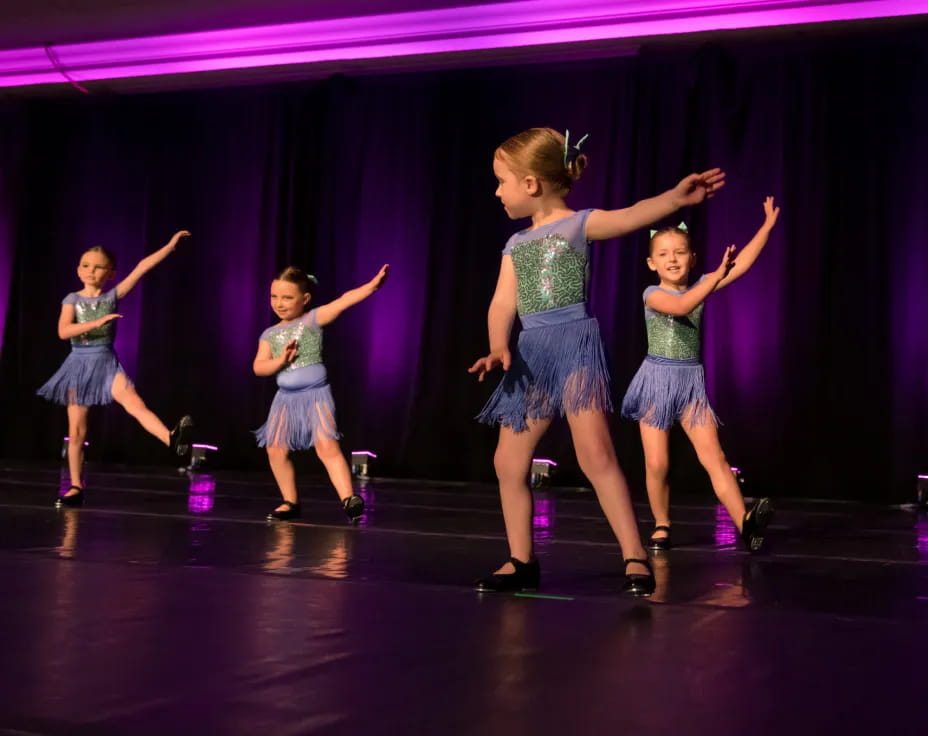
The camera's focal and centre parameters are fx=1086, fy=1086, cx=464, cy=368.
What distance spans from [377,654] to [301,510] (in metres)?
2.95

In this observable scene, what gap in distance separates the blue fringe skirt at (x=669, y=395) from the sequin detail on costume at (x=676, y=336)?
0.03 metres

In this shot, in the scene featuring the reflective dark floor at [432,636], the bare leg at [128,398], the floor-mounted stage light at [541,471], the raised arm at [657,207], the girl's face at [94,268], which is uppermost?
the girl's face at [94,268]

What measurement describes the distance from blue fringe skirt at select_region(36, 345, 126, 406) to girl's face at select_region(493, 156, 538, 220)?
2716 mm

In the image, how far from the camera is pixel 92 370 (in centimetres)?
495

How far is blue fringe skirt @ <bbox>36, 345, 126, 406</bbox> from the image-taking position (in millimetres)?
4887

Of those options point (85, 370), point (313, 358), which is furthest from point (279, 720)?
point (85, 370)

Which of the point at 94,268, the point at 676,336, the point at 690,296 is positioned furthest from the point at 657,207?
the point at 94,268

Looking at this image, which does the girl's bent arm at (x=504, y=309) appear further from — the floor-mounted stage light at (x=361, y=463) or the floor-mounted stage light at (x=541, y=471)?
the floor-mounted stage light at (x=361, y=463)

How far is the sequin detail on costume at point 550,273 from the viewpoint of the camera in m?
2.68

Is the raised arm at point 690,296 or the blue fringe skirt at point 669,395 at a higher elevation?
the raised arm at point 690,296

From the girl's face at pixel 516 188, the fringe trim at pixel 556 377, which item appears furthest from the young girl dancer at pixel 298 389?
the fringe trim at pixel 556 377

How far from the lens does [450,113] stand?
24.6 feet

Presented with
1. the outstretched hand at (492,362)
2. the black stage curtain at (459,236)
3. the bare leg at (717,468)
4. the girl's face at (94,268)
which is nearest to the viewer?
the outstretched hand at (492,362)

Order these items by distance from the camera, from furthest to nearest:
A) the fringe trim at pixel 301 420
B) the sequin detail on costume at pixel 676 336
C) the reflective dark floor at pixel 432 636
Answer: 1. the fringe trim at pixel 301 420
2. the sequin detail on costume at pixel 676 336
3. the reflective dark floor at pixel 432 636
